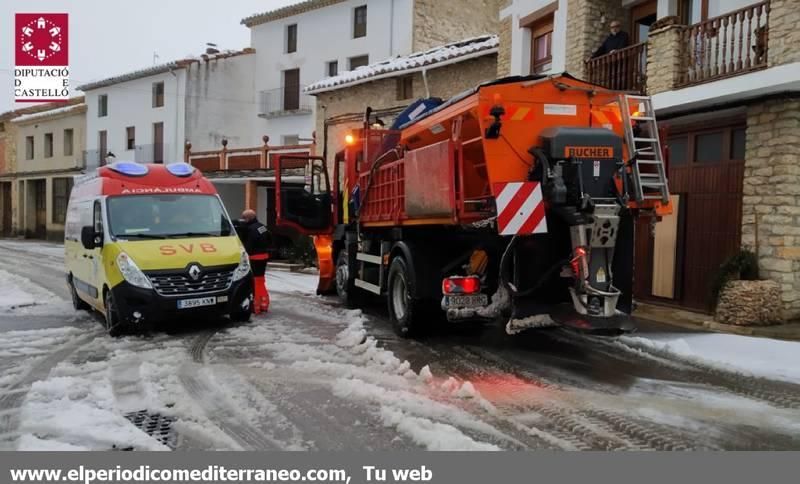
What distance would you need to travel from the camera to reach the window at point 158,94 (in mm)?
34438

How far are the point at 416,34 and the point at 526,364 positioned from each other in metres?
22.2

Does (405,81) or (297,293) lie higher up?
(405,81)

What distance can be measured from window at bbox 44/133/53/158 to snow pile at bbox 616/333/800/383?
4137 cm

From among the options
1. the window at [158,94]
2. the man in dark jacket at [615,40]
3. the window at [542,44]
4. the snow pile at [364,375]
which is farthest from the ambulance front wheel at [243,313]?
the window at [158,94]

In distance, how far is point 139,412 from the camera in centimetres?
534

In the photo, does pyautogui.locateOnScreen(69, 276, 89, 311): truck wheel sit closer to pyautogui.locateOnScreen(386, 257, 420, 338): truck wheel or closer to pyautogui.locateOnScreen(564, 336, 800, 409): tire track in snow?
pyautogui.locateOnScreen(386, 257, 420, 338): truck wheel

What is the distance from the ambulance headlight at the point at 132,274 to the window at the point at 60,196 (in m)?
34.6

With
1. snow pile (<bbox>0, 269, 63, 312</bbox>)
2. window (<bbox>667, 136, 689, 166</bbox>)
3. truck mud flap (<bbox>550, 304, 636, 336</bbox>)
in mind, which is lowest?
snow pile (<bbox>0, 269, 63, 312</bbox>)

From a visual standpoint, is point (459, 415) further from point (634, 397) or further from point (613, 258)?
point (613, 258)

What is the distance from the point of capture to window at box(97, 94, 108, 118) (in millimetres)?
38062

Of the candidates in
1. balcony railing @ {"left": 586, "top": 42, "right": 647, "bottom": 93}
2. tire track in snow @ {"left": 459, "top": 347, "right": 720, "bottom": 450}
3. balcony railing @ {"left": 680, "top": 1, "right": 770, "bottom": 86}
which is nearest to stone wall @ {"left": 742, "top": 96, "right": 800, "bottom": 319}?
balcony railing @ {"left": 680, "top": 1, "right": 770, "bottom": 86}

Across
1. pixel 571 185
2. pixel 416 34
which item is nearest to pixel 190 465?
pixel 571 185

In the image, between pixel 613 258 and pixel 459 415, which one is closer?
pixel 459 415

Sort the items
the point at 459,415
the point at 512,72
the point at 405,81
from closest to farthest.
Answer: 1. the point at 459,415
2. the point at 512,72
3. the point at 405,81
